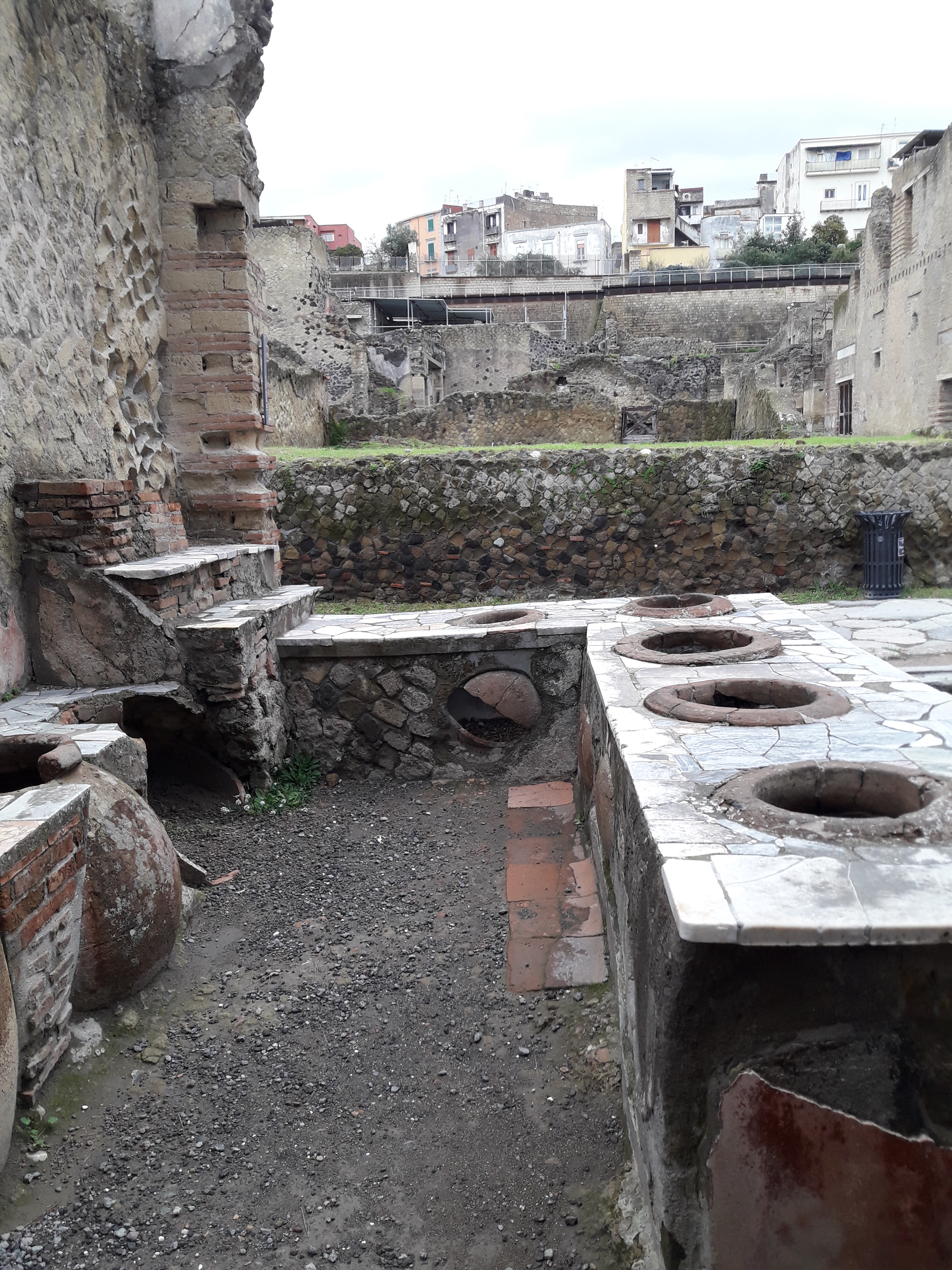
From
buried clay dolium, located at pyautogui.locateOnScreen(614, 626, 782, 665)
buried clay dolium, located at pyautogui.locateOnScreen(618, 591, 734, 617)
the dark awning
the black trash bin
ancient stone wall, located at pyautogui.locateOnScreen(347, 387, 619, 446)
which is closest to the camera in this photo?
buried clay dolium, located at pyautogui.locateOnScreen(614, 626, 782, 665)

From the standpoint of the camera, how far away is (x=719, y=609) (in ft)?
17.8

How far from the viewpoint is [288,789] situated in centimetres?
496

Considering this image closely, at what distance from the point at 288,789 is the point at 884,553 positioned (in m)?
6.30

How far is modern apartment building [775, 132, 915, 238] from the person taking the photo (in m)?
52.5

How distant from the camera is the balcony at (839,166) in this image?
52.7 meters

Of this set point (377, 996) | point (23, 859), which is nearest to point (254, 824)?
point (377, 996)

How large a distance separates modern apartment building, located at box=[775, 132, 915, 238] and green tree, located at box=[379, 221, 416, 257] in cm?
2400

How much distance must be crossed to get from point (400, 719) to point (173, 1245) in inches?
129

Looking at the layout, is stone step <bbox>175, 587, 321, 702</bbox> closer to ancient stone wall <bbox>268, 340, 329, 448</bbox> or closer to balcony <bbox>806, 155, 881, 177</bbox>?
ancient stone wall <bbox>268, 340, 329, 448</bbox>

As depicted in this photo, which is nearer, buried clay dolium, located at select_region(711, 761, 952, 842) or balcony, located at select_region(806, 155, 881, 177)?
buried clay dolium, located at select_region(711, 761, 952, 842)

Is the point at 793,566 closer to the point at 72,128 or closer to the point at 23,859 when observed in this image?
the point at 72,128

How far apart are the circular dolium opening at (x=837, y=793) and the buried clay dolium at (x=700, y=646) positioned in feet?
4.80

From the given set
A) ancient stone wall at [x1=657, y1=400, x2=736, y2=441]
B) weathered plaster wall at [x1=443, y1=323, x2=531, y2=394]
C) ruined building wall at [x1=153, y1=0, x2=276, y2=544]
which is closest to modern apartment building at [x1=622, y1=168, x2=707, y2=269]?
weathered plaster wall at [x1=443, y1=323, x2=531, y2=394]

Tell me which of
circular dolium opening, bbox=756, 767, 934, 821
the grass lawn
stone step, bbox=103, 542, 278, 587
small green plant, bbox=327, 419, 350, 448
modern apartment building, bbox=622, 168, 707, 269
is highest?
modern apartment building, bbox=622, 168, 707, 269
